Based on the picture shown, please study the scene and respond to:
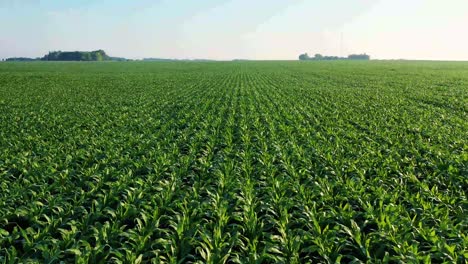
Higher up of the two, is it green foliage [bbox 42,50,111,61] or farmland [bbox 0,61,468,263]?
green foliage [bbox 42,50,111,61]

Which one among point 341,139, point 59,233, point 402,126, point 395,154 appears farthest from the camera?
point 402,126

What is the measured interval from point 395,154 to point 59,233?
333 inches

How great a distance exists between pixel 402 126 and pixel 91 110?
14.9 m

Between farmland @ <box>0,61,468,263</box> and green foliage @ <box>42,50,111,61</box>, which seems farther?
green foliage @ <box>42,50,111,61</box>

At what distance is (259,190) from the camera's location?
7473 millimetres

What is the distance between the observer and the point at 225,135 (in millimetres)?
12750

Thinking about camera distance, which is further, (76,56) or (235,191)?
(76,56)

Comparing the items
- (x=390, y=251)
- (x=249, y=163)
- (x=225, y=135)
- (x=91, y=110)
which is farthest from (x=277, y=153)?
(x=91, y=110)

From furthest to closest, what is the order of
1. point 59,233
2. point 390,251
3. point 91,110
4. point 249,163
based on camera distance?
1. point 91,110
2. point 249,163
3. point 59,233
4. point 390,251

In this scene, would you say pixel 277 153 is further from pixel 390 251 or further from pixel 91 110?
pixel 91 110

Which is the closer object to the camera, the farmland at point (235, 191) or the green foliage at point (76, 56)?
the farmland at point (235, 191)

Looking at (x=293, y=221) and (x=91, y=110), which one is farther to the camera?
(x=91, y=110)

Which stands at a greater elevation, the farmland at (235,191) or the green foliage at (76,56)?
the green foliage at (76,56)

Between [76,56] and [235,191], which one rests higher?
[76,56]
